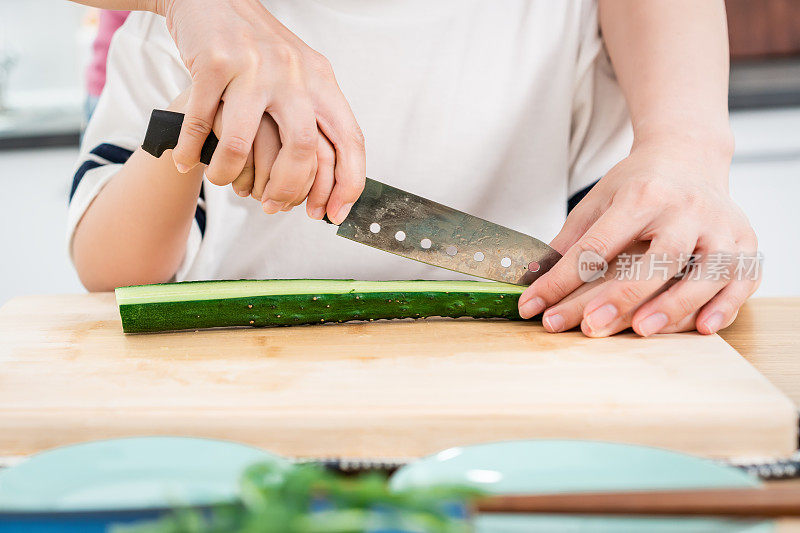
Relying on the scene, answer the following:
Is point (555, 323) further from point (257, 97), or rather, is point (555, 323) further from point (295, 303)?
point (257, 97)

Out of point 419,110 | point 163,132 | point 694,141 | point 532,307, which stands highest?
point 694,141

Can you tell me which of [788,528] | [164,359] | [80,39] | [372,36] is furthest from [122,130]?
[80,39]

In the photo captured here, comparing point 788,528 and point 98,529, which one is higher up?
point 788,528

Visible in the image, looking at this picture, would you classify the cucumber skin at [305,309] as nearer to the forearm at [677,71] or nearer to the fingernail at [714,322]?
the fingernail at [714,322]

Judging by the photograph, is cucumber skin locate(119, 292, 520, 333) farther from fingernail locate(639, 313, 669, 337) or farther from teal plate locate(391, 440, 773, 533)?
teal plate locate(391, 440, 773, 533)

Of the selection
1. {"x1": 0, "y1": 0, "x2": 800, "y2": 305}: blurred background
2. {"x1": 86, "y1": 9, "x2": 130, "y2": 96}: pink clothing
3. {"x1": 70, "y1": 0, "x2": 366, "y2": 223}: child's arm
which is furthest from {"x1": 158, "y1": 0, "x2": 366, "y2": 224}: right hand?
{"x1": 0, "y1": 0, "x2": 800, "y2": 305}: blurred background

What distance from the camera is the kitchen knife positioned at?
1275 mm

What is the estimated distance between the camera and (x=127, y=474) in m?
0.71

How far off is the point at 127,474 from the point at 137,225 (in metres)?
0.88

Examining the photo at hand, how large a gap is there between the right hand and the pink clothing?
1754 millimetres

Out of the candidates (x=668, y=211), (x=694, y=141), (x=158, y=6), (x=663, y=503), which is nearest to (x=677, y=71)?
(x=694, y=141)

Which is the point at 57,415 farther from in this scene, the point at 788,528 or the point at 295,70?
the point at 788,528

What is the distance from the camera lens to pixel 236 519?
0.54 metres

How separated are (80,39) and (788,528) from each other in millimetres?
4485
